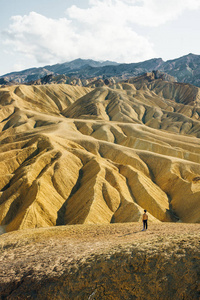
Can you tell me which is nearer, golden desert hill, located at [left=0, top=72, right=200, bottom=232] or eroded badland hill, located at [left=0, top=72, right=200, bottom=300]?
eroded badland hill, located at [left=0, top=72, right=200, bottom=300]

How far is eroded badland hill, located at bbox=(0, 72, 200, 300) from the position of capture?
512 inches

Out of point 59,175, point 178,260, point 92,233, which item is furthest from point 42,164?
point 178,260

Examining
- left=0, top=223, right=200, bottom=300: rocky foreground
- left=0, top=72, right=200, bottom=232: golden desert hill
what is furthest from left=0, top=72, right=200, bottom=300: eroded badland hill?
left=0, top=72, right=200, bottom=232: golden desert hill

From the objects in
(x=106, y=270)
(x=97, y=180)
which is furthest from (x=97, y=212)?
(x=106, y=270)

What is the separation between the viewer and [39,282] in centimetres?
1486

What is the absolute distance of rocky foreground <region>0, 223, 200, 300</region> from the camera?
11.8 m

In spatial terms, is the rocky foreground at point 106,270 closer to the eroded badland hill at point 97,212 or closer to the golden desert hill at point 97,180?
the eroded badland hill at point 97,212

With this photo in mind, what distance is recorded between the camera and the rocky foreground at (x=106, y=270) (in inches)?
465

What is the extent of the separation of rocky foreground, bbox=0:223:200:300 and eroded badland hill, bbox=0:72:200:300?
0.06 metres

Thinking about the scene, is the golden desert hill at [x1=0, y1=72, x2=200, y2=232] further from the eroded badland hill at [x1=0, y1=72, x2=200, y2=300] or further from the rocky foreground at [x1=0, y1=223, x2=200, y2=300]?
the rocky foreground at [x1=0, y1=223, x2=200, y2=300]

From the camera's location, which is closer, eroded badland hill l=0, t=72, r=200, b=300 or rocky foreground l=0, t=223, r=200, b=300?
rocky foreground l=0, t=223, r=200, b=300

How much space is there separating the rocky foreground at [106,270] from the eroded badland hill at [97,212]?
0.06m

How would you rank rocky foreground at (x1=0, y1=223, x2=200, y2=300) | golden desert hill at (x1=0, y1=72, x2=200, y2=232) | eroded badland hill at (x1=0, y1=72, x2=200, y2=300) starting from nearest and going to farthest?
1. rocky foreground at (x1=0, y1=223, x2=200, y2=300)
2. eroded badland hill at (x1=0, y1=72, x2=200, y2=300)
3. golden desert hill at (x1=0, y1=72, x2=200, y2=232)

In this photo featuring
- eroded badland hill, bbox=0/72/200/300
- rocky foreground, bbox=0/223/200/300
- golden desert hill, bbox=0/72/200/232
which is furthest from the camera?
golden desert hill, bbox=0/72/200/232
